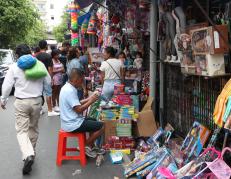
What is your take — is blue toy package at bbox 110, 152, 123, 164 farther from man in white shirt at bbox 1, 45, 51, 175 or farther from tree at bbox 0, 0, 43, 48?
tree at bbox 0, 0, 43, 48

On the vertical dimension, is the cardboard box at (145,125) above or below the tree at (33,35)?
below

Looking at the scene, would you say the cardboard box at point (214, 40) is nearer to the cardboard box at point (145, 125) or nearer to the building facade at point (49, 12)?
the cardboard box at point (145, 125)

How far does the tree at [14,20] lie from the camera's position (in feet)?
79.1

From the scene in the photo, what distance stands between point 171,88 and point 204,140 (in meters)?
2.36

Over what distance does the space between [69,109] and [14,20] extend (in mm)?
19692

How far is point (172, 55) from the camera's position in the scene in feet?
22.3

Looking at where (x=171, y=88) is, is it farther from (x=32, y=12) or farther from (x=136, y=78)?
(x=32, y=12)

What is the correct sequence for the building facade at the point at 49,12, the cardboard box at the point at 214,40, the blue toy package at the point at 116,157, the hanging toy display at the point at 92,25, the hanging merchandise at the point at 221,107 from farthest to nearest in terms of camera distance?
the building facade at the point at 49,12 < the hanging toy display at the point at 92,25 < the blue toy package at the point at 116,157 < the cardboard box at the point at 214,40 < the hanging merchandise at the point at 221,107

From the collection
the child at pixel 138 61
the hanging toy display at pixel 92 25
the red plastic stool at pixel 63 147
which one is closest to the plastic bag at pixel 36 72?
the red plastic stool at pixel 63 147

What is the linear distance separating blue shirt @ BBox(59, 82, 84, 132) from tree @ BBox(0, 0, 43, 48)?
19.2 m

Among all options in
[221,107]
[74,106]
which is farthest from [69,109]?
[221,107]

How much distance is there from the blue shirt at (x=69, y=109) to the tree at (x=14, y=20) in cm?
1915

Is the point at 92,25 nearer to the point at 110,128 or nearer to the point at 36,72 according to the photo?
the point at 110,128

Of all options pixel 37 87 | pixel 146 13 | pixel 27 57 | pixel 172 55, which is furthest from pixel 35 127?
pixel 146 13
